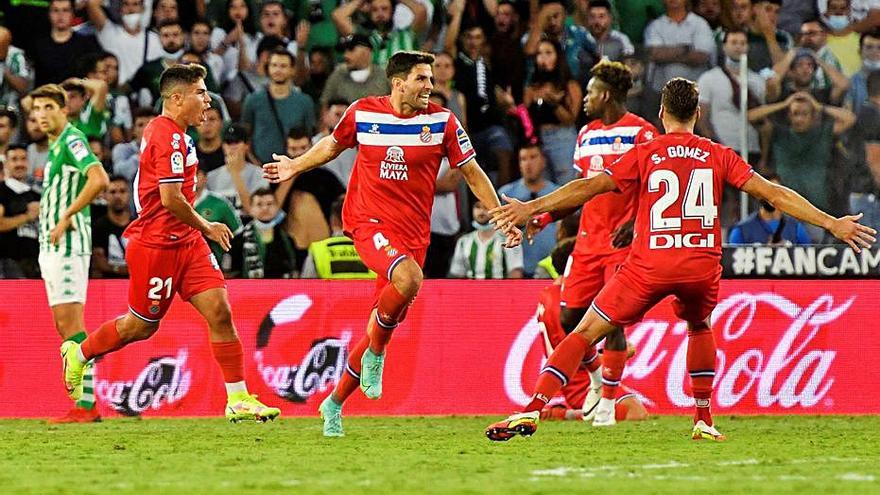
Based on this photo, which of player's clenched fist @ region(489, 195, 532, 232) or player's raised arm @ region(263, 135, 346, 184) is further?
player's raised arm @ region(263, 135, 346, 184)

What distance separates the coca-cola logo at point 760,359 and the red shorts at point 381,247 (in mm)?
3436

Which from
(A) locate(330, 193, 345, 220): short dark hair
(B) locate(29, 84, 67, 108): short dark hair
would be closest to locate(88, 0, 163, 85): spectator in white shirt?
(A) locate(330, 193, 345, 220): short dark hair

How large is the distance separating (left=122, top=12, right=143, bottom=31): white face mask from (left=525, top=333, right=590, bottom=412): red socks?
320 inches

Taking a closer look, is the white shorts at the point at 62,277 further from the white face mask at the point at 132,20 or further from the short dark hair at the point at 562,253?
the white face mask at the point at 132,20

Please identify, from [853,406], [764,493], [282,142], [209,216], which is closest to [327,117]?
[282,142]

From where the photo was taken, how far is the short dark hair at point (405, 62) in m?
9.01

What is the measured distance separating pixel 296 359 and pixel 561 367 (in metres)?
4.44

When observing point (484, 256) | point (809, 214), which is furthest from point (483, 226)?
point (809, 214)

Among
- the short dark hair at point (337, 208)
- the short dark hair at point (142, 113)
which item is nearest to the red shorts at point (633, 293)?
the short dark hair at point (337, 208)

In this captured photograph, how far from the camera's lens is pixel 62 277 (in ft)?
35.9

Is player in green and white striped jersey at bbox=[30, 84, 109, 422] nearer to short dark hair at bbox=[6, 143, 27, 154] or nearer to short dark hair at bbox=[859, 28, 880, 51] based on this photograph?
short dark hair at bbox=[6, 143, 27, 154]

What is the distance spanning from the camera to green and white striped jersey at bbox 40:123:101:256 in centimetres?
1088

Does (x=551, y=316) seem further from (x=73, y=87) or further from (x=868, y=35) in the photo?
(x=73, y=87)

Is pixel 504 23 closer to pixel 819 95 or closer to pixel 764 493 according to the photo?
pixel 819 95
